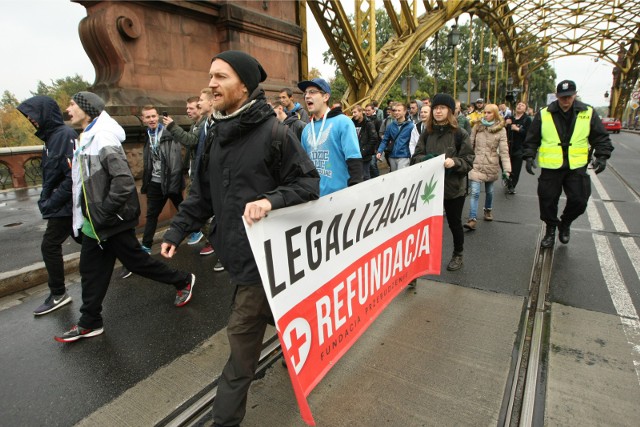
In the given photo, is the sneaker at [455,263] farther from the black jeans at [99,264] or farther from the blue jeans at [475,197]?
the black jeans at [99,264]

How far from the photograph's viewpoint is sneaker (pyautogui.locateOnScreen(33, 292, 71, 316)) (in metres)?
3.64

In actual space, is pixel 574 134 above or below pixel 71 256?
above

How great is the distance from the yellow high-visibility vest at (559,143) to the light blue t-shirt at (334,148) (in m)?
2.68

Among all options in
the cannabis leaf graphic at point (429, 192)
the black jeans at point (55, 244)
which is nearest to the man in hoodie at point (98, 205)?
the black jeans at point (55, 244)

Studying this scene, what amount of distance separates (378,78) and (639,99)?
148ft

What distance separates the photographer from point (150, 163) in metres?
4.90

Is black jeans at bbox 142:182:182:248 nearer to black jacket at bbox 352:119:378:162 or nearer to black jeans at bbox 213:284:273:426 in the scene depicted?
black jeans at bbox 213:284:273:426

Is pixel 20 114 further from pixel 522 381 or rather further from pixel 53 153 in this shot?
pixel 522 381

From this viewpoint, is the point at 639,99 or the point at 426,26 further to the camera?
Answer: the point at 639,99

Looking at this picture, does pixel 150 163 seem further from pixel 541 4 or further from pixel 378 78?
pixel 541 4

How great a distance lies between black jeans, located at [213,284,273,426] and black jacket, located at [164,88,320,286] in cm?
10

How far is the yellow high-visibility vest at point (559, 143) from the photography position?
4.45 meters

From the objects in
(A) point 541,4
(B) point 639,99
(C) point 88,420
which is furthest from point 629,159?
(B) point 639,99

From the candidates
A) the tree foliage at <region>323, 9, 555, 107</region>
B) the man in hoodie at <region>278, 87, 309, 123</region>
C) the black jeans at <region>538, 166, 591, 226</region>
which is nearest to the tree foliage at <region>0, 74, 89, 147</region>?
the man in hoodie at <region>278, 87, 309, 123</region>
